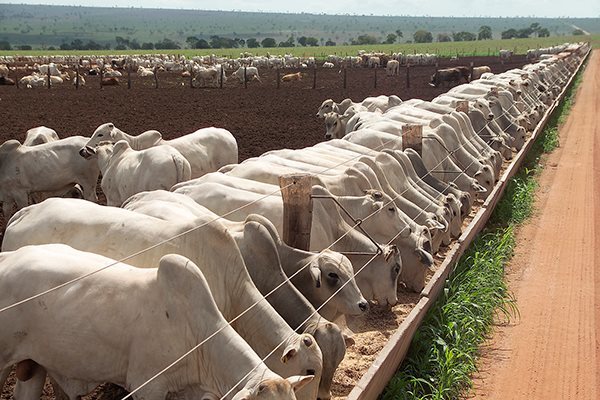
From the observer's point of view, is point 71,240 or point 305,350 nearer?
point 305,350

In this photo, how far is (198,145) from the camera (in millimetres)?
13117

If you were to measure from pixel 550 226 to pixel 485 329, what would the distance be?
5.02m

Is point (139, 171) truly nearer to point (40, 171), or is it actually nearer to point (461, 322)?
point (40, 171)

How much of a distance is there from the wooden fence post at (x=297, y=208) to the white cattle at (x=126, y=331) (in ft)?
6.34

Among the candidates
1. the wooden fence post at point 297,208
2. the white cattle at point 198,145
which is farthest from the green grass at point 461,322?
the white cattle at point 198,145

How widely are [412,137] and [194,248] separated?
6466 mm

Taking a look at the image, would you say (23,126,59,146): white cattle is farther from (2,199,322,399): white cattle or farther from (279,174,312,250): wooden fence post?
(279,174,312,250): wooden fence post

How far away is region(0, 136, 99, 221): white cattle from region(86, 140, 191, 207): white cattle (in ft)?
3.91

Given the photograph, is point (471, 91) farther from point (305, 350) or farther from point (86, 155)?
point (305, 350)

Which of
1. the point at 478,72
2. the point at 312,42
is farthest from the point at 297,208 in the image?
the point at 312,42

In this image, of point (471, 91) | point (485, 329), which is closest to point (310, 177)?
point (485, 329)

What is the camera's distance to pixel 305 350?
5234mm

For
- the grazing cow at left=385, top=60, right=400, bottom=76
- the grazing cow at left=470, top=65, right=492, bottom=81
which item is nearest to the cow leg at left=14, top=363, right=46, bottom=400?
the grazing cow at left=470, top=65, right=492, bottom=81

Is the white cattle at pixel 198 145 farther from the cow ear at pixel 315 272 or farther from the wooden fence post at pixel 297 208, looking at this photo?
the cow ear at pixel 315 272
